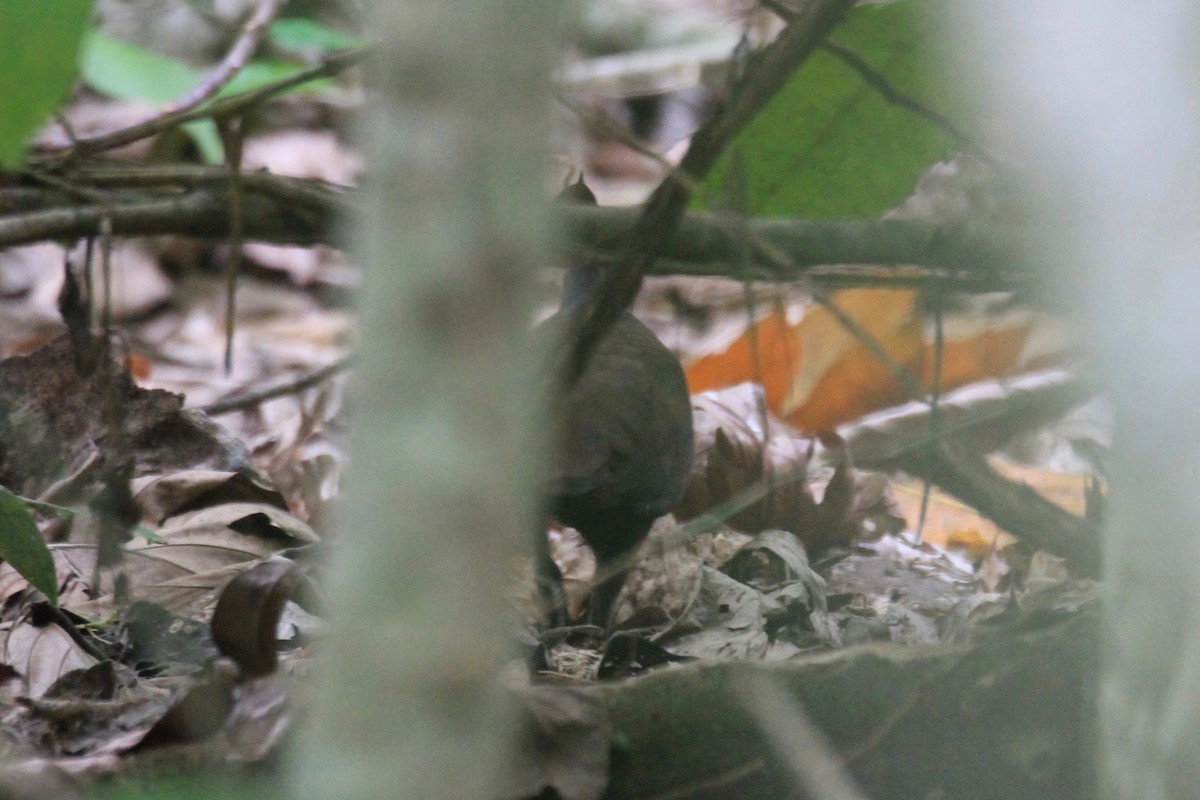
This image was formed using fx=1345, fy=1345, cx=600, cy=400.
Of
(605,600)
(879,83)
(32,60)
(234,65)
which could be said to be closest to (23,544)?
(32,60)

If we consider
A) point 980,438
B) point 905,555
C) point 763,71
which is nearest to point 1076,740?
point 763,71

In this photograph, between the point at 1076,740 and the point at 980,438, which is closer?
the point at 1076,740

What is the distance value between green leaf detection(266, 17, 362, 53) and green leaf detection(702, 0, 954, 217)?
3504mm

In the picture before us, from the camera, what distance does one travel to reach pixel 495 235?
43 cm

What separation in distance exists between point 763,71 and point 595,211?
0.44 meters

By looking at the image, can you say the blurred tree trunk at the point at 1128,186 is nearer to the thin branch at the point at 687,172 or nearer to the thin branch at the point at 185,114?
the thin branch at the point at 687,172

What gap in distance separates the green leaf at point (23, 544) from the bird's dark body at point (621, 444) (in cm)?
47

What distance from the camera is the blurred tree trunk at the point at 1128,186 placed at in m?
0.47

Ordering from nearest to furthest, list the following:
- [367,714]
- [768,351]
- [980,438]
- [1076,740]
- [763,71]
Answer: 1. [367,714]
2. [1076,740]
3. [763,71]
4. [980,438]
5. [768,351]

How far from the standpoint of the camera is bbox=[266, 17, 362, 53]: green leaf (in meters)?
4.89

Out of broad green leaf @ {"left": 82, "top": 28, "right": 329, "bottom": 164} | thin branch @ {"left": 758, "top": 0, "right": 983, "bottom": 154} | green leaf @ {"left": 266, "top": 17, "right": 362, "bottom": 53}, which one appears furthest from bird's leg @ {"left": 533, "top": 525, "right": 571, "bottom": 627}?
green leaf @ {"left": 266, "top": 17, "right": 362, "bottom": 53}

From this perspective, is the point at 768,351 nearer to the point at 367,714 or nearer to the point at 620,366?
the point at 620,366

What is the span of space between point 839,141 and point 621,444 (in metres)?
0.49

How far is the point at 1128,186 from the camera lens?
1.55 ft
